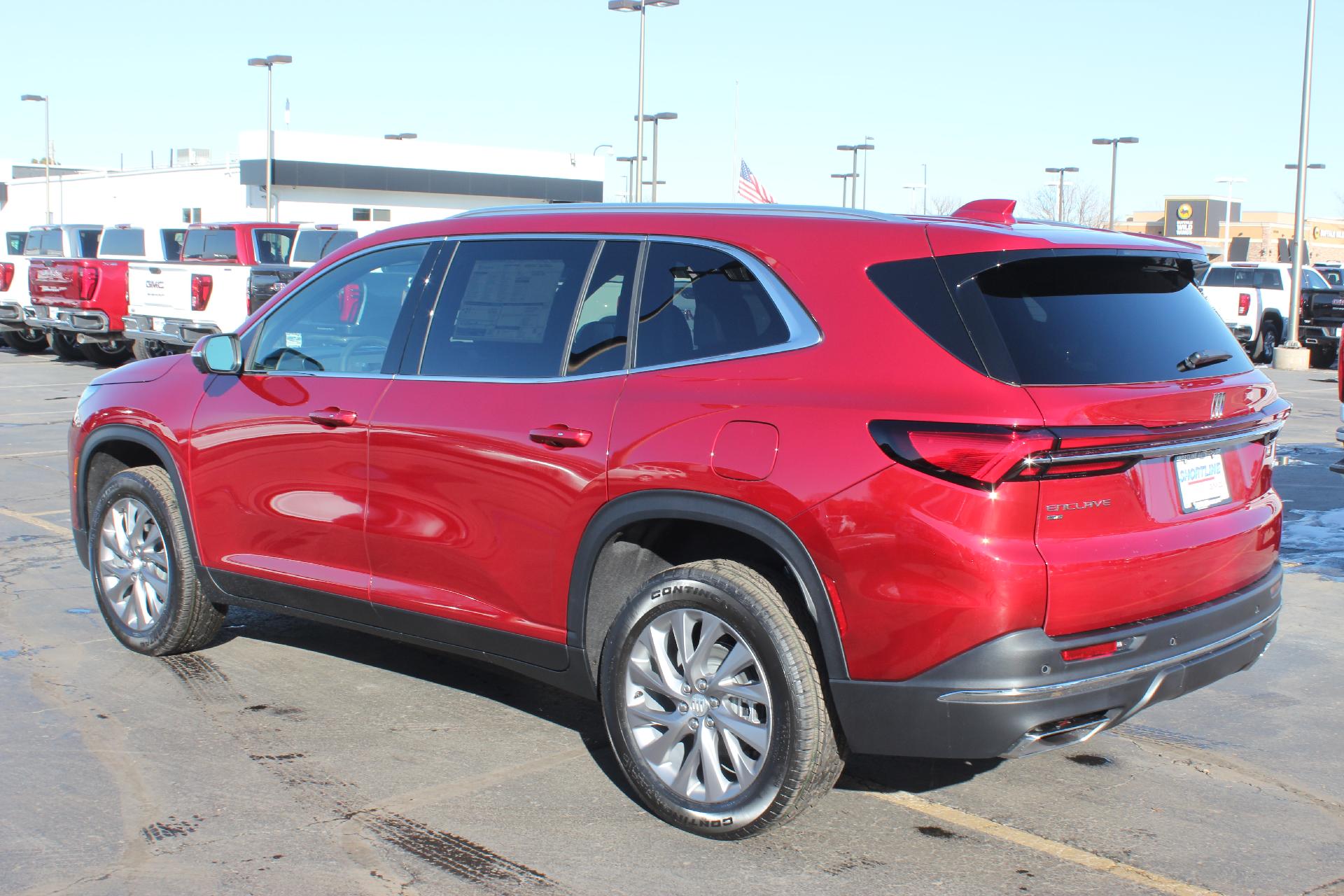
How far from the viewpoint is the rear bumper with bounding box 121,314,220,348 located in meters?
17.8

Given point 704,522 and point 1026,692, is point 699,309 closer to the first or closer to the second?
point 704,522

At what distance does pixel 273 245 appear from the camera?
19734 millimetres

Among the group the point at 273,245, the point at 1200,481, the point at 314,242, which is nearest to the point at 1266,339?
the point at 314,242

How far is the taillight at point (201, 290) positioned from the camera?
1792 centimetres

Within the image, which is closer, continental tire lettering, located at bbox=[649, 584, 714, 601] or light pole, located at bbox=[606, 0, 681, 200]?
continental tire lettering, located at bbox=[649, 584, 714, 601]

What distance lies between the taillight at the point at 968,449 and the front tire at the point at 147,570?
3.36 m

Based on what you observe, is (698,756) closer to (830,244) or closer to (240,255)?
(830,244)

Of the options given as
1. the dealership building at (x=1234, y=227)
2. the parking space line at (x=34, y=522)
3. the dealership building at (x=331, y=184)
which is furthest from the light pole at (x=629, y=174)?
the parking space line at (x=34, y=522)

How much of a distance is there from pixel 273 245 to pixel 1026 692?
17958 mm

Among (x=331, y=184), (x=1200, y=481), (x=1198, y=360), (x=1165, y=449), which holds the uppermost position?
(x=331, y=184)

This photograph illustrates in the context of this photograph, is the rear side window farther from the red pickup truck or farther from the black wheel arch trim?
A: the black wheel arch trim

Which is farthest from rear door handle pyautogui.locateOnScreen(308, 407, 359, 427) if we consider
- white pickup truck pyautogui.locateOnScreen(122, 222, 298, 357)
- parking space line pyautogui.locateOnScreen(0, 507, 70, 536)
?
white pickup truck pyautogui.locateOnScreen(122, 222, 298, 357)

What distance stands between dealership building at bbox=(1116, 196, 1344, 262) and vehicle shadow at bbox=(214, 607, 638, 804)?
62.1 metres

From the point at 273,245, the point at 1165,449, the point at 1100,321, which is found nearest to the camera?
the point at 1165,449
